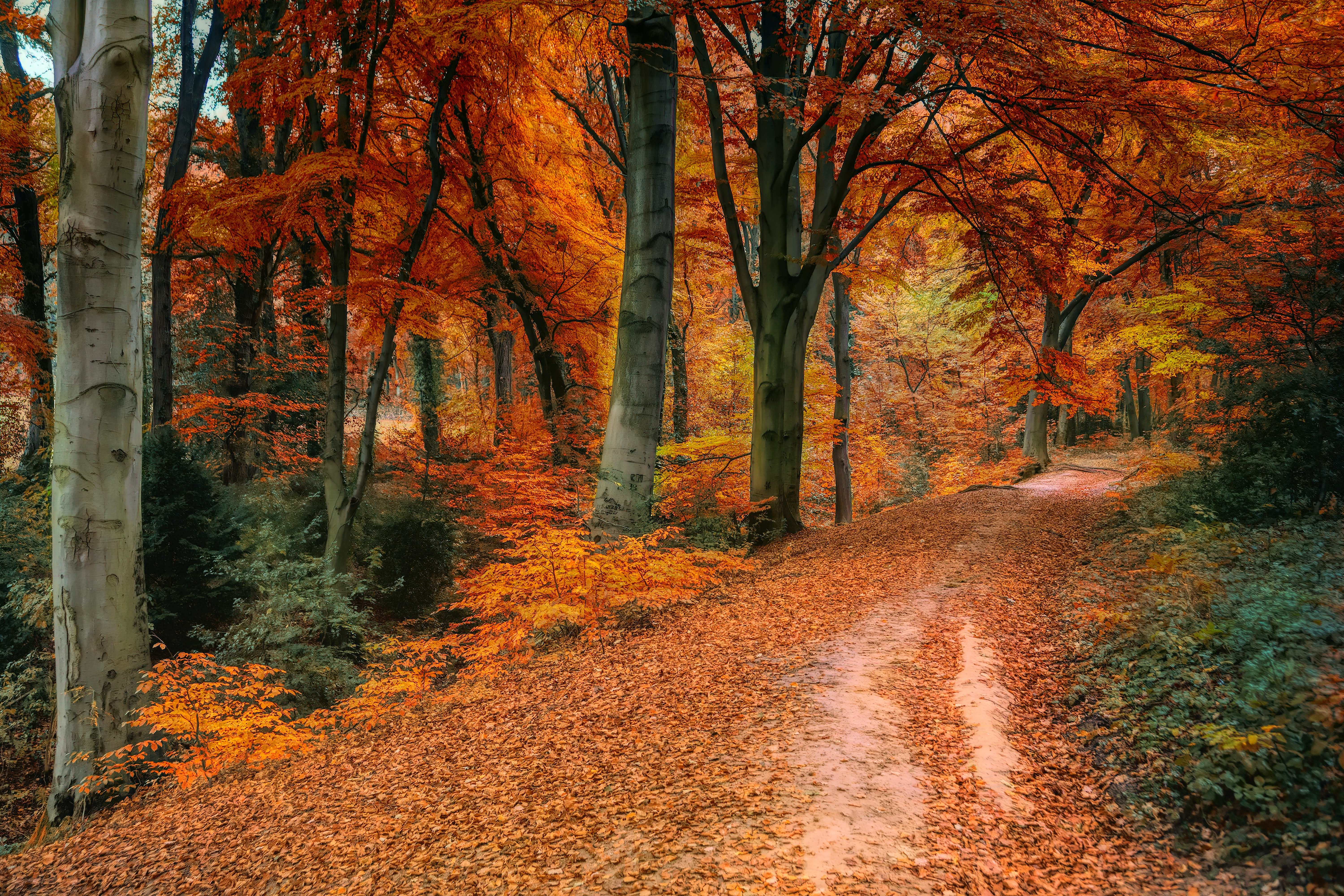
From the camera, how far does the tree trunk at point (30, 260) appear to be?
435 inches

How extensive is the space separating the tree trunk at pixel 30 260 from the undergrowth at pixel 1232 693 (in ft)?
48.2

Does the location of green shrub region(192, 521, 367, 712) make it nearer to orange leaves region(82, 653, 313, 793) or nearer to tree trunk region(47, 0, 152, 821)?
orange leaves region(82, 653, 313, 793)

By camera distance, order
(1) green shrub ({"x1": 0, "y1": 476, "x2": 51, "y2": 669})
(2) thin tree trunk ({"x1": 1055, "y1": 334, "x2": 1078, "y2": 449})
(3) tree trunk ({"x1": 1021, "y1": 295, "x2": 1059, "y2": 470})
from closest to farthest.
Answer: (1) green shrub ({"x1": 0, "y1": 476, "x2": 51, "y2": 669}) → (3) tree trunk ({"x1": 1021, "y1": 295, "x2": 1059, "y2": 470}) → (2) thin tree trunk ({"x1": 1055, "y1": 334, "x2": 1078, "y2": 449})

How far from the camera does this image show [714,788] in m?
2.96

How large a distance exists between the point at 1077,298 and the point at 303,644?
1703 centimetres

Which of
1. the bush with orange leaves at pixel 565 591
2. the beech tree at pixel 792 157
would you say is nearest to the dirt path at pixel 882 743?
the bush with orange leaves at pixel 565 591

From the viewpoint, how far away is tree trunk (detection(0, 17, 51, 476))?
11047mm

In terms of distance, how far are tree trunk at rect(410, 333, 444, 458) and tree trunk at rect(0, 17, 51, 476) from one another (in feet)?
19.9

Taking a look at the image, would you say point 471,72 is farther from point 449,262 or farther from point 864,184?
point 864,184

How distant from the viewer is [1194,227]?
6137mm

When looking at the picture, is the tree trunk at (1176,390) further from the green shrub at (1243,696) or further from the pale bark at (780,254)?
the green shrub at (1243,696)

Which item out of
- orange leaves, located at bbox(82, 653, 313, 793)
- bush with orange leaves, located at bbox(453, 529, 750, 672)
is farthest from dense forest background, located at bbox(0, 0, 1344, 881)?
orange leaves, located at bbox(82, 653, 313, 793)

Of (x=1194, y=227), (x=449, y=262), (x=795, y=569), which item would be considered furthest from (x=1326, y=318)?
(x=449, y=262)

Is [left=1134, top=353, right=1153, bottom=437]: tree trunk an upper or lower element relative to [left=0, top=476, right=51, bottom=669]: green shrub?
upper
